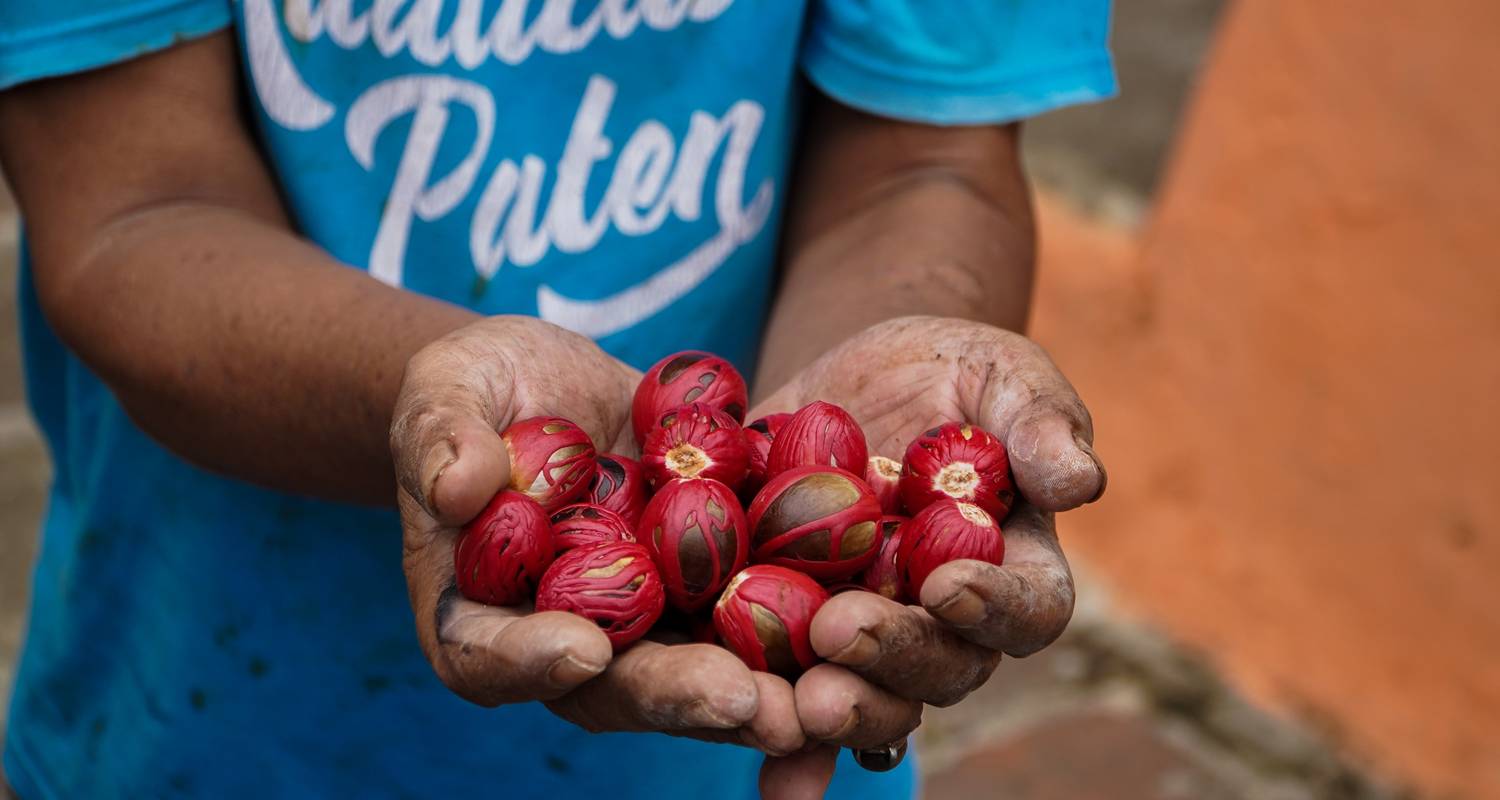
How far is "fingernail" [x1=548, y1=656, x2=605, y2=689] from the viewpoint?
1033mm

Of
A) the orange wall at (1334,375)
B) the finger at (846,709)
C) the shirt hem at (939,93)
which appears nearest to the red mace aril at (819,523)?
the finger at (846,709)

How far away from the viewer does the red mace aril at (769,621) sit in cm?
121

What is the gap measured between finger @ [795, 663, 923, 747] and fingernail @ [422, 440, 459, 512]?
0.30 meters

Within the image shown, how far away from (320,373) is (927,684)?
611 mm

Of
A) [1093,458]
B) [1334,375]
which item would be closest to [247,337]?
[1093,458]

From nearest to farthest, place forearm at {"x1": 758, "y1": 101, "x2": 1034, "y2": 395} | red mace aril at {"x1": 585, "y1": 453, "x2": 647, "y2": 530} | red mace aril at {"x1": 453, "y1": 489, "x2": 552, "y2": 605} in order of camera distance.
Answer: red mace aril at {"x1": 453, "y1": 489, "x2": 552, "y2": 605}
red mace aril at {"x1": 585, "y1": 453, "x2": 647, "y2": 530}
forearm at {"x1": 758, "y1": 101, "x2": 1034, "y2": 395}

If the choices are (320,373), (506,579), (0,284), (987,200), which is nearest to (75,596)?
(320,373)

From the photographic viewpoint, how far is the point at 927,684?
112 centimetres

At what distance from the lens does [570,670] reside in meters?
1.04

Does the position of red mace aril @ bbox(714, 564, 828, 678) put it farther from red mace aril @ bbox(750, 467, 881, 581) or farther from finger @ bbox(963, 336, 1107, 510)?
finger @ bbox(963, 336, 1107, 510)

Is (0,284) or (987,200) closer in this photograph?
(987,200)

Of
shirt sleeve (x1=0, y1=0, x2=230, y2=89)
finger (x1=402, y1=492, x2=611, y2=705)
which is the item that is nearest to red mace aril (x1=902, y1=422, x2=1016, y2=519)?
finger (x1=402, y1=492, x2=611, y2=705)

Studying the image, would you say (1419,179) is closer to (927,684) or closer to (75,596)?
(927,684)

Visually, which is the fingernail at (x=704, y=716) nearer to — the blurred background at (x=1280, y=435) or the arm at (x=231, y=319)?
Answer: the arm at (x=231, y=319)
